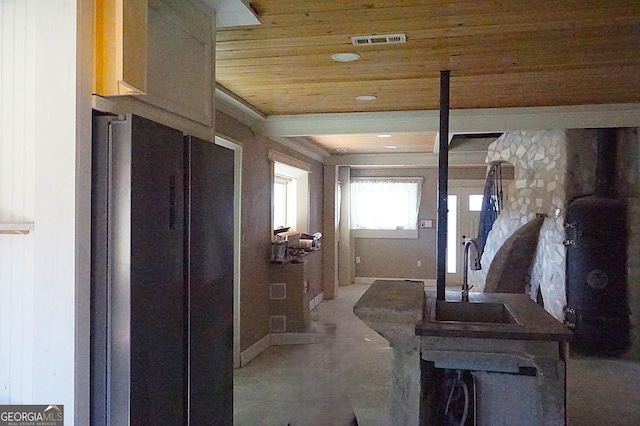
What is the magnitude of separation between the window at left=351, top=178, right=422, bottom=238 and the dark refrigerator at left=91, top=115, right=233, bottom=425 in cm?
754

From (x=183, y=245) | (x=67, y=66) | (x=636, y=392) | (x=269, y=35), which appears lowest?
(x=636, y=392)

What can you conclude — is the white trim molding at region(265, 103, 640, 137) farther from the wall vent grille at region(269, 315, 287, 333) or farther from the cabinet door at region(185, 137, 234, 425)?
the cabinet door at region(185, 137, 234, 425)

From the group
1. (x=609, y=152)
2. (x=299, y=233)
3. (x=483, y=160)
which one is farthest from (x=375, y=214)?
(x=609, y=152)

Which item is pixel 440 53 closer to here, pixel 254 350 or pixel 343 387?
pixel 343 387

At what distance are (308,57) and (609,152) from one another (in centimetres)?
331

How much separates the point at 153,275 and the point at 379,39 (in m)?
1.68

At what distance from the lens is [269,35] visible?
256 cm

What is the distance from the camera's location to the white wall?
4.62 feet

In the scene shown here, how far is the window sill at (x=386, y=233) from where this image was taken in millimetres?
9328

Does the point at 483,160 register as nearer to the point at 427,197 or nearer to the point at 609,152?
the point at 427,197

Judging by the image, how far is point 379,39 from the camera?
8.61ft

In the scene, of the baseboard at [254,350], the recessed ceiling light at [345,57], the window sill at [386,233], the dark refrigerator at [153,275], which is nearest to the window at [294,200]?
the baseboard at [254,350]

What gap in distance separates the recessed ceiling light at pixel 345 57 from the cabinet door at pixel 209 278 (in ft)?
3.54

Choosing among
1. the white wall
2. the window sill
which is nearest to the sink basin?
the white wall
